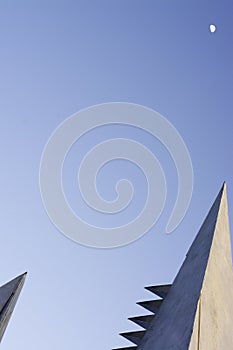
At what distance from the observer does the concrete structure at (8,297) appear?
11.4 m

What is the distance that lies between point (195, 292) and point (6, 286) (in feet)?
23.2

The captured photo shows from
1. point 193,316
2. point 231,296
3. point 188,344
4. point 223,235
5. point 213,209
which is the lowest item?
point 188,344

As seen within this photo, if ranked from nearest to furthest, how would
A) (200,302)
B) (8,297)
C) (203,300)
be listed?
(200,302) < (203,300) < (8,297)

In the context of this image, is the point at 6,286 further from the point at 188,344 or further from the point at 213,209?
the point at 188,344

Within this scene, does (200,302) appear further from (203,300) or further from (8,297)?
(8,297)

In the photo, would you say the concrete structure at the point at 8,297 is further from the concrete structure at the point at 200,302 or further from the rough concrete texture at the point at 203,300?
the rough concrete texture at the point at 203,300

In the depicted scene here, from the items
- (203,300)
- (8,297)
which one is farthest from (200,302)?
(8,297)

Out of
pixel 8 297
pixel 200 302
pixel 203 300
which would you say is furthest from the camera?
pixel 8 297

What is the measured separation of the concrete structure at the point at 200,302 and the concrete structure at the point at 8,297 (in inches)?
155

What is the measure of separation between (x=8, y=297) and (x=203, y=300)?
22.8ft

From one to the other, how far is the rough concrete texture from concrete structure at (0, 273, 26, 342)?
477 cm

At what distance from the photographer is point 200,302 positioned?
20.4 feet

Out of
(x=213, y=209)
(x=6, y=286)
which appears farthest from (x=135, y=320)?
(x=6, y=286)

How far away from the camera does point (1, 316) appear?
440 inches
